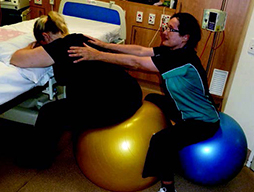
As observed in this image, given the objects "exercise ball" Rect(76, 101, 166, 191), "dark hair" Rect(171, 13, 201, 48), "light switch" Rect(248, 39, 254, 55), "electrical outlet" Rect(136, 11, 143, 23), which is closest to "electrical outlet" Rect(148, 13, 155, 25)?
"electrical outlet" Rect(136, 11, 143, 23)

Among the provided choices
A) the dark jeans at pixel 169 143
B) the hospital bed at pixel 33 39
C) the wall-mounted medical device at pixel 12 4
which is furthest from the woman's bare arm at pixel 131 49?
the wall-mounted medical device at pixel 12 4

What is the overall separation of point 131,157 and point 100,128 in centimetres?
27

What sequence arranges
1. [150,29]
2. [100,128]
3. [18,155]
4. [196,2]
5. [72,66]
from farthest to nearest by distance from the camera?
[150,29], [196,2], [18,155], [100,128], [72,66]

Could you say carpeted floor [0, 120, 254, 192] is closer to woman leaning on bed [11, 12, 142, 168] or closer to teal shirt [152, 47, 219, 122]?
woman leaning on bed [11, 12, 142, 168]

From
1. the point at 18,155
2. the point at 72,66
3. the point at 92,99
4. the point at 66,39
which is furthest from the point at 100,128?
the point at 18,155

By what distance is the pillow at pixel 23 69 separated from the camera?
1586mm

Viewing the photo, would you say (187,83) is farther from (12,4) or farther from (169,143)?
(12,4)

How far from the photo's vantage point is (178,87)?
154cm

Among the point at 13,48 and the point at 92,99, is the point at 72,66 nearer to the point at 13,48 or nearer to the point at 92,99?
the point at 92,99

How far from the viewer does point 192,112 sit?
5.28 ft

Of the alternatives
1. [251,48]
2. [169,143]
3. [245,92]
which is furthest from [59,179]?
[251,48]

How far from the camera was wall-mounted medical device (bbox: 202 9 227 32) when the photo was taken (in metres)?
2.42

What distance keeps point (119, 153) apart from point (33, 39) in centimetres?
105

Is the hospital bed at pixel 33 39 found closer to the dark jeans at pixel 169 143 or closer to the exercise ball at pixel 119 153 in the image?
the exercise ball at pixel 119 153
